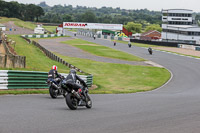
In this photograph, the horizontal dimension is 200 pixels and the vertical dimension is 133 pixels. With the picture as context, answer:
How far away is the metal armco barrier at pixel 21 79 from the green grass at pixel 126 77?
7.14 m

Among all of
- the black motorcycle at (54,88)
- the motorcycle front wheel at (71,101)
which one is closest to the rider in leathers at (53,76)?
the black motorcycle at (54,88)

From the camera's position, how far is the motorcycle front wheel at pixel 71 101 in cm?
1201

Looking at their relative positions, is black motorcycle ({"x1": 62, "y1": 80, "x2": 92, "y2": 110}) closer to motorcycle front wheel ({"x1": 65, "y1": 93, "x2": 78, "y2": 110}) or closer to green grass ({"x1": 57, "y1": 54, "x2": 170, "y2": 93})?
motorcycle front wheel ({"x1": 65, "y1": 93, "x2": 78, "y2": 110})

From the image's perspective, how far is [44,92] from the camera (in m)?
18.7

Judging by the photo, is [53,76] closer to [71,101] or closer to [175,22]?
[71,101]

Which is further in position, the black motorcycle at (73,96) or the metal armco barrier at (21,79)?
the metal armco barrier at (21,79)

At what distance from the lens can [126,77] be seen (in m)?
34.6

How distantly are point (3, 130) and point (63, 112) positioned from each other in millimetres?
3489

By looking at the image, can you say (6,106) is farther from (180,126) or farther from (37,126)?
(180,126)

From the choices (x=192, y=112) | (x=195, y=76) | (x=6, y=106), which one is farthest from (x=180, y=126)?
(x=195, y=76)

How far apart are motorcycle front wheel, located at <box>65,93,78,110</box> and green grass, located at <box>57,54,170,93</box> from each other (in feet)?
44.3

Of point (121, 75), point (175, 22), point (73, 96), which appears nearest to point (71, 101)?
point (73, 96)

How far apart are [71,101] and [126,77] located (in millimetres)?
22791

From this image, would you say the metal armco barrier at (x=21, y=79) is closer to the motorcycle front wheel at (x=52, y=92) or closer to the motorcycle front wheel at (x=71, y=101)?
the motorcycle front wheel at (x=52, y=92)
